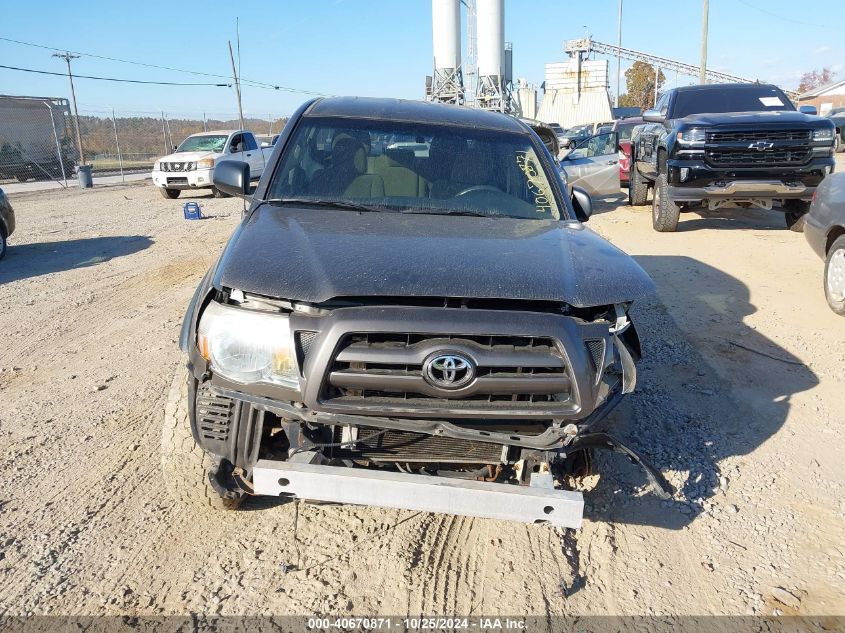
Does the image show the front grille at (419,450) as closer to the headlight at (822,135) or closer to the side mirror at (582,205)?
the side mirror at (582,205)

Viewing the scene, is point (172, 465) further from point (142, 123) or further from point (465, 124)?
point (142, 123)

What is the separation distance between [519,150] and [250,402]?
2267 millimetres

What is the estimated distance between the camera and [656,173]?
973cm

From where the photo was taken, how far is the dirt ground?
2453 mm

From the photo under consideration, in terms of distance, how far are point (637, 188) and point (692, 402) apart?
9331 mm

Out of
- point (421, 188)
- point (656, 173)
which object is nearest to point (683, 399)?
point (421, 188)

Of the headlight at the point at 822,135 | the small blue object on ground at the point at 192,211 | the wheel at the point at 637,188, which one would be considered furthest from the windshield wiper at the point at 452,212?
the small blue object on ground at the point at 192,211

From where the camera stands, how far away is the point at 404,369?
217cm

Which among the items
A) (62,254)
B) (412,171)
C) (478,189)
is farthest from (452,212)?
(62,254)

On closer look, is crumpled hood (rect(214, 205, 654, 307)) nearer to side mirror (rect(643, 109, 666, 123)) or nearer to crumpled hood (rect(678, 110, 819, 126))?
crumpled hood (rect(678, 110, 819, 126))

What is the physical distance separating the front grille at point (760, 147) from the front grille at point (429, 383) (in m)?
7.50

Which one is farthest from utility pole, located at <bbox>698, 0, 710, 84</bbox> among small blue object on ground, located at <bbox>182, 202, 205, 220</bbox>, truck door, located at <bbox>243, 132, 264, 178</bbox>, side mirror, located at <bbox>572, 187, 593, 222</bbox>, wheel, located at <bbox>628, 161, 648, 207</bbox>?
side mirror, located at <bbox>572, 187, 593, 222</bbox>

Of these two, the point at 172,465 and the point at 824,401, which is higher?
the point at 172,465

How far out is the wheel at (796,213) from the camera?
904cm
